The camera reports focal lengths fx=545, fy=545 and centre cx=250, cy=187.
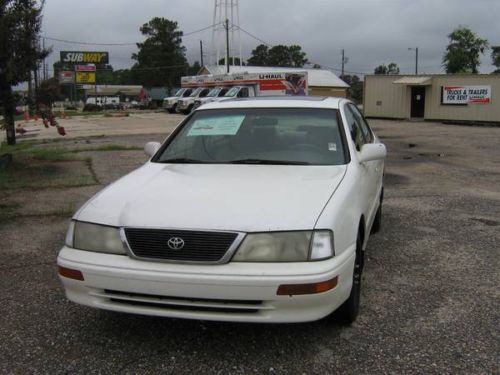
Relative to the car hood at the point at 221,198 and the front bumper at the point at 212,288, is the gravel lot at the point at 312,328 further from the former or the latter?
the car hood at the point at 221,198

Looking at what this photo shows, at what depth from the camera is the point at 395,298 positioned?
405 centimetres

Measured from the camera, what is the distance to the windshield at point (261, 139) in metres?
4.15

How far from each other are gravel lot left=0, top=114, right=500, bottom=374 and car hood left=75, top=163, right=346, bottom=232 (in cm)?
79

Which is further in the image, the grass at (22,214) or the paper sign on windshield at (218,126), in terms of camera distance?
the grass at (22,214)

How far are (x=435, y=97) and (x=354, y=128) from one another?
28.4 meters

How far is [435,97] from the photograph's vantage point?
31.1m

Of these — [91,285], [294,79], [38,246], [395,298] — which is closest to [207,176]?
[91,285]

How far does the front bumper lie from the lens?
287 centimetres

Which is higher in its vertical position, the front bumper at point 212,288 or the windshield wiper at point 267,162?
the windshield wiper at point 267,162

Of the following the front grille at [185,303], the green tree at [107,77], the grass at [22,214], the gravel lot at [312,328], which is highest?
the green tree at [107,77]

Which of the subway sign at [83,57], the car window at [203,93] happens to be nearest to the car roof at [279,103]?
the car window at [203,93]

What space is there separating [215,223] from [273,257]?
14.4 inches

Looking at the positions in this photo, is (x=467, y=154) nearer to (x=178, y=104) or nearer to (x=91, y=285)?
(x=91, y=285)

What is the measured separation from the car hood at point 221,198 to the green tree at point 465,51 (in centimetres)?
4532
